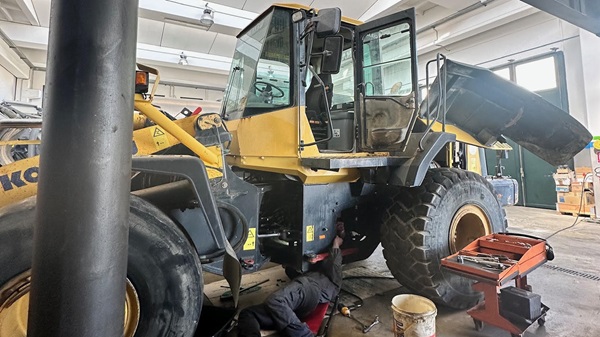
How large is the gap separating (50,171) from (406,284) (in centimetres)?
247

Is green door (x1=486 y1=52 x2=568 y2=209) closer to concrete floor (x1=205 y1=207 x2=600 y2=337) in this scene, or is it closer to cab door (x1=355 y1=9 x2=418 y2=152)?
concrete floor (x1=205 y1=207 x2=600 y2=337)

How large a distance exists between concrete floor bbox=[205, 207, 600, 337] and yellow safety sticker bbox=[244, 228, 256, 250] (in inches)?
24.2

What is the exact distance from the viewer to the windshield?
2.35 m

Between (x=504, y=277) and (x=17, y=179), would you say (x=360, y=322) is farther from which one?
(x=17, y=179)

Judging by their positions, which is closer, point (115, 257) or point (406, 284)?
point (115, 257)

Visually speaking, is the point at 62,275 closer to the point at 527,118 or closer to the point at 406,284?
the point at 406,284

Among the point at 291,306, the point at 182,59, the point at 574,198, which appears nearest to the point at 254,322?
the point at 291,306

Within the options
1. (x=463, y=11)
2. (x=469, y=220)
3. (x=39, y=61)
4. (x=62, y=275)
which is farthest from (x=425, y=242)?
(x=39, y=61)

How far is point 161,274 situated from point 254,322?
0.90 metres

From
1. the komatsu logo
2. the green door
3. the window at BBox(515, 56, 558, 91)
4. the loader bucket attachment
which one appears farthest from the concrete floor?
the window at BBox(515, 56, 558, 91)

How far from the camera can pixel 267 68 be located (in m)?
2.45

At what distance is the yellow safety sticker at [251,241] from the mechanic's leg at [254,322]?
1.31 ft

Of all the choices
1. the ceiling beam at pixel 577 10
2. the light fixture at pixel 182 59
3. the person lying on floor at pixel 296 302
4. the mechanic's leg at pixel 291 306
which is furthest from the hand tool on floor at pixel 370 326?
the light fixture at pixel 182 59

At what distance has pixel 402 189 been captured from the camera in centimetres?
259
